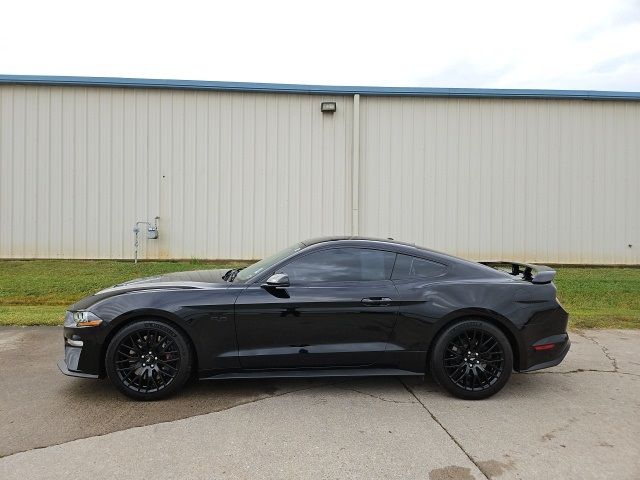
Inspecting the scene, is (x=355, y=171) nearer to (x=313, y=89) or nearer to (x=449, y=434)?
(x=313, y=89)

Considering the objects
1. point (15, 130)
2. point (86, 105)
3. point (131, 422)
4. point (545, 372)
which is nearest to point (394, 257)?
point (545, 372)

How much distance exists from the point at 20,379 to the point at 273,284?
2736 millimetres

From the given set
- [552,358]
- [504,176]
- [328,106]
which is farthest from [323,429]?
[504,176]

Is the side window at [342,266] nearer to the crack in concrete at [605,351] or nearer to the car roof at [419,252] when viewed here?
the car roof at [419,252]

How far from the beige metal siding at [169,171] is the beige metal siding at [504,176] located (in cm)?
111

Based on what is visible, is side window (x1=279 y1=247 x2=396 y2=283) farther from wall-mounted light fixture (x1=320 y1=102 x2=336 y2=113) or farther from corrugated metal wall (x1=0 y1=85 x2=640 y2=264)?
wall-mounted light fixture (x1=320 y1=102 x2=336 y2=113)

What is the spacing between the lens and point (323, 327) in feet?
13.8

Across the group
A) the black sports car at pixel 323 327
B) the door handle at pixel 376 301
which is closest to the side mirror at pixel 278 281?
the black sports car at pixel 323 327

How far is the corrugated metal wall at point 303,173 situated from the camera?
11.7 metres

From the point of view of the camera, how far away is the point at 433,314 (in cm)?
427

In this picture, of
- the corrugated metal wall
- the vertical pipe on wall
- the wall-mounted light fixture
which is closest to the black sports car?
the vertical pipe on wall

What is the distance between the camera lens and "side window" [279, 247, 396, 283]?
4.40 m

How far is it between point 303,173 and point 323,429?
893cm

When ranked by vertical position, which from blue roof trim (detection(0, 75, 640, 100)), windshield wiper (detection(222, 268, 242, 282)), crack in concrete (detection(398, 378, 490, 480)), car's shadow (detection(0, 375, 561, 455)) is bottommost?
crack in concrete (detection(398, 378, 490, 480))
